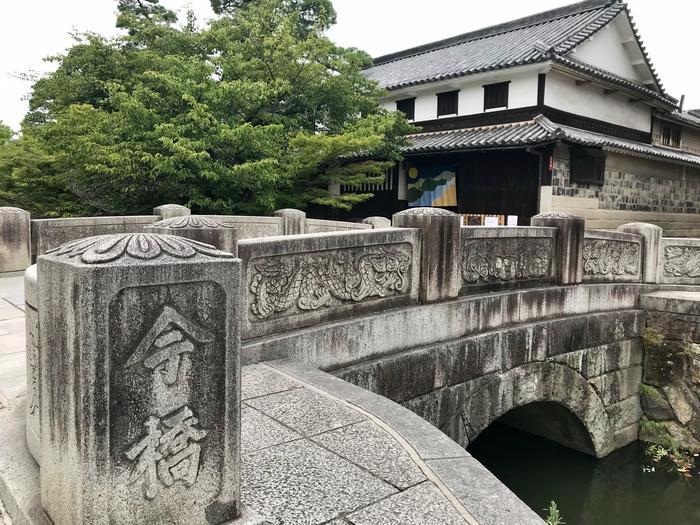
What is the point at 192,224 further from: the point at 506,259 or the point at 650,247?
the point at 650,247

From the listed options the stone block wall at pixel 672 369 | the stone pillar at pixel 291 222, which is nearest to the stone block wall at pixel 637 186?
the stone block wall at pixel 672 369

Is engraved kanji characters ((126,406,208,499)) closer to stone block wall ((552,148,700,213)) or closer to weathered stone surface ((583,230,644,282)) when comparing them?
weathered stone surface ((583,230,644,282))

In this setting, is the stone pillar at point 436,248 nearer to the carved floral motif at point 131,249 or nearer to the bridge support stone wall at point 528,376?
the bridge support stone wall at point 528,376

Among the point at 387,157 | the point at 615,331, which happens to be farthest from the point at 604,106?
the point at 615,331

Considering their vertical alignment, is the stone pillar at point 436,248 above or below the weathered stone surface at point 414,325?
above

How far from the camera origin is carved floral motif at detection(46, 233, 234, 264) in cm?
195

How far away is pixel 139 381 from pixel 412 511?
4.43 feet

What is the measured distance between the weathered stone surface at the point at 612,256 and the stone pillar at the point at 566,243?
1.33 ft

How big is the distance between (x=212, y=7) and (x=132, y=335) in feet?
107

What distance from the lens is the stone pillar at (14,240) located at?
898cm

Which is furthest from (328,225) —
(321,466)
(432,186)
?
(321,466)

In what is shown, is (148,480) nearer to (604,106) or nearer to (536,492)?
(536,492)

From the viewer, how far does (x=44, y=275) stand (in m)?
2.10

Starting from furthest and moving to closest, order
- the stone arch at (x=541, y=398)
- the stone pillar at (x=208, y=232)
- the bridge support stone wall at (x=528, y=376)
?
the stone arch at (x=541, y=398) < the bridge support stone wall at (x=528, y=376) < the stone pillar at (x=208, y=232)
